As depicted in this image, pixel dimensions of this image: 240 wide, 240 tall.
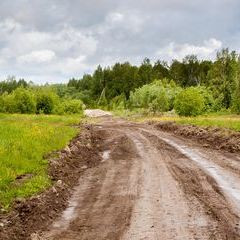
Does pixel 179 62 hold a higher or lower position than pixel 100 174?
higher

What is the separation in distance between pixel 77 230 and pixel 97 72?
607 feet

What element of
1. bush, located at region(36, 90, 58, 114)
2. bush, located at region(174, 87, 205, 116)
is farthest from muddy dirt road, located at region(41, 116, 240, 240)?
bush, located at region(36, 90, 58, 114)

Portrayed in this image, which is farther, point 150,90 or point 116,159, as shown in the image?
point 150,90

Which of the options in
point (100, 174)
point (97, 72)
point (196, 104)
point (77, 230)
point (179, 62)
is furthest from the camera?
point (97, 72)

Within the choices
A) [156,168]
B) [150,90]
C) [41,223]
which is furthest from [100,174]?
[150,90]

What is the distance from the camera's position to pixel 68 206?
12.5 meters

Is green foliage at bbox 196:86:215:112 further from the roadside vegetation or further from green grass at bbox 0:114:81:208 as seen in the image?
green grass at bbox 0:114:81:208

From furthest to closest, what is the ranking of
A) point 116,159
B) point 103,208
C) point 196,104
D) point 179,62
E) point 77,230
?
point 179,62
point 196,104
point 116,159
point 103,208
point 77,230

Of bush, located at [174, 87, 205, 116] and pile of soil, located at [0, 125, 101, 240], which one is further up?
bush, located at [174, 87, 205, 116]

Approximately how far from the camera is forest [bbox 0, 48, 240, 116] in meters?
92.6

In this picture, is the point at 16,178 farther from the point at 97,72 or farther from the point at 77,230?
the point at 97,72

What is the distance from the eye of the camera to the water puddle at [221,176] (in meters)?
13.6

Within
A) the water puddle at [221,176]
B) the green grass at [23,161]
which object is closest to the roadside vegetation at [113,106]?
the green grass at [23,161]

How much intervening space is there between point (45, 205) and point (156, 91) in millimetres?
108151
